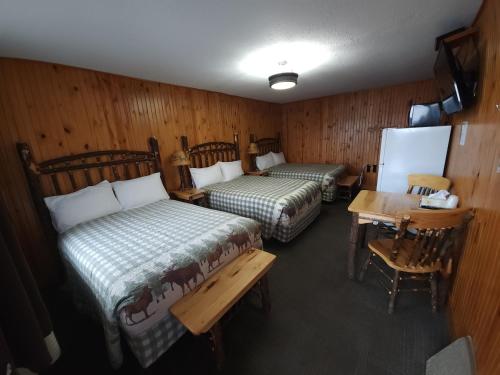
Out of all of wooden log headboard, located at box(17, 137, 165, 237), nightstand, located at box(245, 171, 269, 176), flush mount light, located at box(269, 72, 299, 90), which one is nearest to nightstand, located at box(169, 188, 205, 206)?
wooden log headboard, located at box(17, 137, 165, 237)

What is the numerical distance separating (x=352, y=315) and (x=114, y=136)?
3065 millimetres

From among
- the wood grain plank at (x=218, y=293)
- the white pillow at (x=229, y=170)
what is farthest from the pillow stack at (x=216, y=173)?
the wood grain plank at (x=218, y=293)

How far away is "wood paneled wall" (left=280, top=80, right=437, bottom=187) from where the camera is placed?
12.7 ft

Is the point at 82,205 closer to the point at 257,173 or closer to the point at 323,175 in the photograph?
the point at 257,173

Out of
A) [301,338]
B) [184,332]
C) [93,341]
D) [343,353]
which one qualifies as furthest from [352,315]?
[93,341]

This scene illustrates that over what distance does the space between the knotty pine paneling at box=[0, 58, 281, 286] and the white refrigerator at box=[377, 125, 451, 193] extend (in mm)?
2973

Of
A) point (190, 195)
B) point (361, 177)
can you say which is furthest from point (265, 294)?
point (361, 177)

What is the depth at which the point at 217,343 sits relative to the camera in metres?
1.21

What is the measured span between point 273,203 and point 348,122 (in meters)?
3.25

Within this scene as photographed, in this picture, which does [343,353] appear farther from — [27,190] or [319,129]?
[319,129]

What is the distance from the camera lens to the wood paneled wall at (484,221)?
915mm

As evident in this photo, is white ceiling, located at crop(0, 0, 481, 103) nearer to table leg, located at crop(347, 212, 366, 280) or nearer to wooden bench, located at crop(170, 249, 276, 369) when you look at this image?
table leg, located at crop(347, 212, 366, 280)

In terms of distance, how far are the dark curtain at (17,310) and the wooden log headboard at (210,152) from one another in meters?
2.70

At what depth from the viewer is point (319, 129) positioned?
4.91 metres
